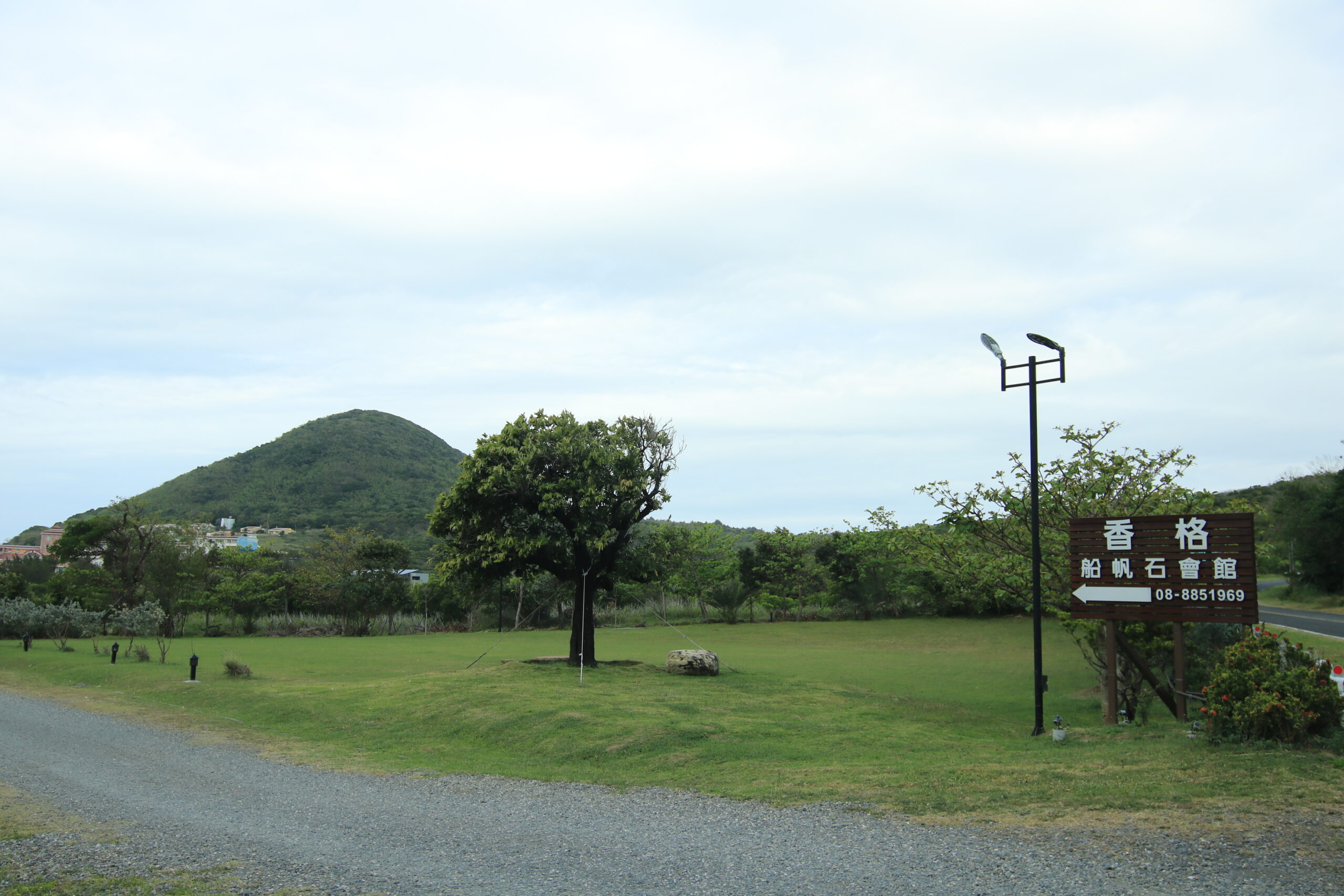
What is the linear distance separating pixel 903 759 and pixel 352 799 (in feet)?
19.1

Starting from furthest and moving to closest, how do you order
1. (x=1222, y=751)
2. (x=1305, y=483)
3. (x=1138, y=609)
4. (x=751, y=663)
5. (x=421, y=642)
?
1. (x=1305, y=483)
2. (x=421, y=642)
3. (x=751, y=663)
4. (x=1138, y=609)
5. (x=1222, y=751)

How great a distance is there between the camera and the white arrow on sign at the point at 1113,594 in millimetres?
10055

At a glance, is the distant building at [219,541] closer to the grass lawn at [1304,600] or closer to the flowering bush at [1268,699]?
the flowering bush at [1268,699]

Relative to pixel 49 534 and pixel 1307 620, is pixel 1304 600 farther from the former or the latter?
pixel 49 534

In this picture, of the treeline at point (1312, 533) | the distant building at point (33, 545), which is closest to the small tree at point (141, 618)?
the treeline at point (1312, 533)

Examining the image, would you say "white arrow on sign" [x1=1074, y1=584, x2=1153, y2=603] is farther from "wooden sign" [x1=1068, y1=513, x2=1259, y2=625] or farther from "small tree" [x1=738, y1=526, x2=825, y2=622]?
"small tree" [x1=738, y1=526, x2=825, y2=622]

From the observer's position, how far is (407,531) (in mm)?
75938

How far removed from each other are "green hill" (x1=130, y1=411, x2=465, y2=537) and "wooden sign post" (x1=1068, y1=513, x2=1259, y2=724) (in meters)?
69.9

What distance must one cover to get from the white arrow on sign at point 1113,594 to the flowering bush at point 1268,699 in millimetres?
1722

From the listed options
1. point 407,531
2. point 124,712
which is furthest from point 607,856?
point 407,531

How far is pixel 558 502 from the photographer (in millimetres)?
18812

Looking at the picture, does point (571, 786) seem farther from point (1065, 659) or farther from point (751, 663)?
point (1065, 659)

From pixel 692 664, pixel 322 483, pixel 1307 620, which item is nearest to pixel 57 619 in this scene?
pixel 692 664

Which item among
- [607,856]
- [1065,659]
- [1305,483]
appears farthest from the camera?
[1305,483]
